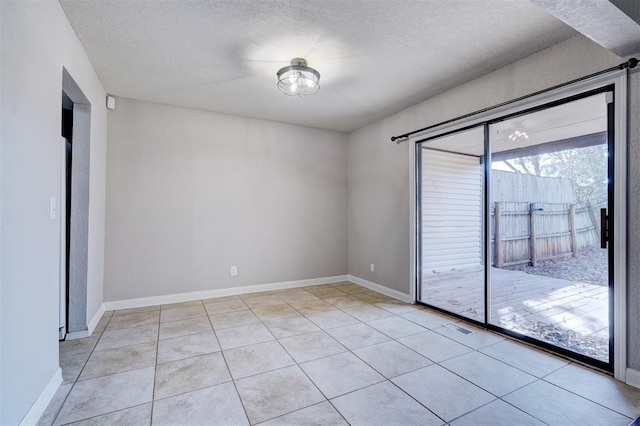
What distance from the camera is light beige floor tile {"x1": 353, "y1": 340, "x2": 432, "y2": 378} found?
7.36 feet

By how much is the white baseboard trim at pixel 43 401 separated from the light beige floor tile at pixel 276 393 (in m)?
1.10

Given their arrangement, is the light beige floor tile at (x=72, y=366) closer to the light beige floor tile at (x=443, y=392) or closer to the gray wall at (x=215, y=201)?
the gray wall at (x=215, y=201)

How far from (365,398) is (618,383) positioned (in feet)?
5.88

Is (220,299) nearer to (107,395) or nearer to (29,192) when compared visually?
(107,395)

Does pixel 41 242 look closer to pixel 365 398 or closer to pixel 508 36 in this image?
pixel 365 398

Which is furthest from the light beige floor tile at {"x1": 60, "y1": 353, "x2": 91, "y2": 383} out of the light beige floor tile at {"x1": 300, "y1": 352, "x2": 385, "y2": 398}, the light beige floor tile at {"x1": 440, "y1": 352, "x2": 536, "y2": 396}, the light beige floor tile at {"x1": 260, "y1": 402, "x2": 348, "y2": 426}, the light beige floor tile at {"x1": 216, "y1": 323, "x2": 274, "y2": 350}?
the light beige floor tile at {"x1": 440, "y1": 352, "x2": 536, "y2": 396}

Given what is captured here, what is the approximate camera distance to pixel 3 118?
4.46 ft

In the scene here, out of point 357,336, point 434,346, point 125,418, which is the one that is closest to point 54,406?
point 125,418

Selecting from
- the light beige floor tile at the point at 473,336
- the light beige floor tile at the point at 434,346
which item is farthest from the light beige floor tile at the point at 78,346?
the light beige floor tile at the point at 473,336

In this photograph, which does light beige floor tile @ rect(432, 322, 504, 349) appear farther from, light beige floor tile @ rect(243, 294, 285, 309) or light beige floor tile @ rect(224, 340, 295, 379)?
light beige floor tile @ rect(243, 294, 285, 309)

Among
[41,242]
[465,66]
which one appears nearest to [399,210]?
[465,66]

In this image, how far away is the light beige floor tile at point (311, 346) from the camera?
246cm

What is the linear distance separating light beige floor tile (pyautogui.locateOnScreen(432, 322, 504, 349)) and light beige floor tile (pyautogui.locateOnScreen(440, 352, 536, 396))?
233 millimetres

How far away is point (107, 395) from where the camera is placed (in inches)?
75.0
